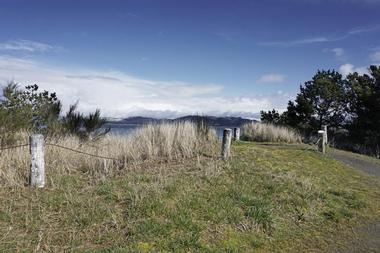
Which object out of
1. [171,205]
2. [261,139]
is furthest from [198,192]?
[261,139]

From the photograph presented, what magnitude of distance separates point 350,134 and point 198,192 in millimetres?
23178

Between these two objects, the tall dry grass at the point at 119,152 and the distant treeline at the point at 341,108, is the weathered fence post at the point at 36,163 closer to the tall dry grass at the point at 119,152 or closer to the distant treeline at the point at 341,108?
Answer: the tall dry grass at the point at 119,152

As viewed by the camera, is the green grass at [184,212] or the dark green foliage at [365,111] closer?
the green grass at [184,212]

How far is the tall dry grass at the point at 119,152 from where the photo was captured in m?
8.01

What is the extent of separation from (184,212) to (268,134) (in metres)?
15.3

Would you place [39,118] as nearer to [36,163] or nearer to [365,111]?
[36,163]

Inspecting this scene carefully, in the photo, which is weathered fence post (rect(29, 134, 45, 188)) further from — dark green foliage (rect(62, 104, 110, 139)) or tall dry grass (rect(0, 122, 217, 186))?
dark green foliage (rect(62, 104, 110, 139))

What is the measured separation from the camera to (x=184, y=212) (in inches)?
240

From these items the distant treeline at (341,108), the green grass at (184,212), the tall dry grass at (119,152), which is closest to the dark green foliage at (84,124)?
the tall dry grass at (119,152)

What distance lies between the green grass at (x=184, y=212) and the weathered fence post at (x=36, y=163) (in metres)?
0.21

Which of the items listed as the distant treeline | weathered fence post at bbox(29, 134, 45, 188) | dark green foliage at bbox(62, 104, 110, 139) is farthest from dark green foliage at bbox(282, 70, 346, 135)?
weathered fence post at bbox(29, 134, 45, 188)

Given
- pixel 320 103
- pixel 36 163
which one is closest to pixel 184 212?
pixel 36 163

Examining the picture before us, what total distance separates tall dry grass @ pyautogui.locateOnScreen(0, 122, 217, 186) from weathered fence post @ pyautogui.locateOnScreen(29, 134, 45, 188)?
0.22m

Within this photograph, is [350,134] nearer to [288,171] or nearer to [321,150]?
[321,150]
